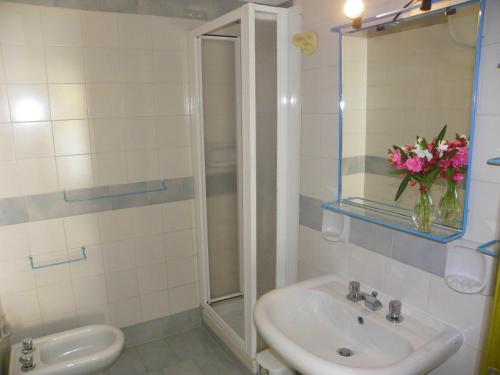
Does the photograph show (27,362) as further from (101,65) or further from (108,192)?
(101,65)

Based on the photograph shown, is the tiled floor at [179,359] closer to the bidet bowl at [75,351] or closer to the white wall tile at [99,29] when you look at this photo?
the bidet bowl at [75,351]

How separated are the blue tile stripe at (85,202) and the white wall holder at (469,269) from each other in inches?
64.6

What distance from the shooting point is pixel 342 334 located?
1581 millimetres

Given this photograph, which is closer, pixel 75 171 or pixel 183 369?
pixel 75 171

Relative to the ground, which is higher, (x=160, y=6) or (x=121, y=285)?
(x=160, y=6)

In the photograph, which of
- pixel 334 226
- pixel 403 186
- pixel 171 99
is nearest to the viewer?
pixel 403 186

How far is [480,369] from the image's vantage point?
1.26 m

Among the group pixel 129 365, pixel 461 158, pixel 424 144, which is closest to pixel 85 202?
pixel 129 365

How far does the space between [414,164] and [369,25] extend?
1.95ft

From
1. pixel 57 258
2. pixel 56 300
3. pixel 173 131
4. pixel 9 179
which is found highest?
pixel 173 131

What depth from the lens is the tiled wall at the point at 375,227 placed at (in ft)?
3.89

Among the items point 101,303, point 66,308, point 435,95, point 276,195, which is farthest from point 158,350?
point 435,95

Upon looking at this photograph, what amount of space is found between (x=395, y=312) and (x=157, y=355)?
1.64 m

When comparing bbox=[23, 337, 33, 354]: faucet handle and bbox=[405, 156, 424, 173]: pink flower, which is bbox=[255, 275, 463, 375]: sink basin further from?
bbox=[23, 337, 33, 354]: faucet handle
